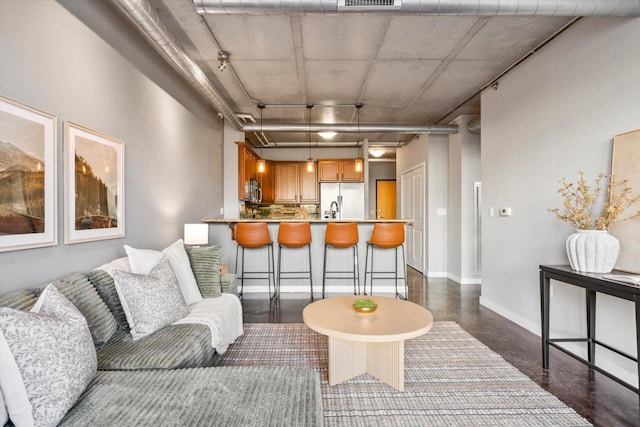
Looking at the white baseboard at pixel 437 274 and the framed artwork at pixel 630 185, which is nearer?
the framed artwork at pixel 630 185

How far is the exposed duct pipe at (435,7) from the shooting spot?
2.22m

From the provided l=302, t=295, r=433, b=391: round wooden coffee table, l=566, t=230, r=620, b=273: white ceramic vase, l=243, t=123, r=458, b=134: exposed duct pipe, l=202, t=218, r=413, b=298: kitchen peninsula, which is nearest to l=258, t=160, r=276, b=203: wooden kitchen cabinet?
l=243, t=123, r=458, b=134: exposed duct pipe

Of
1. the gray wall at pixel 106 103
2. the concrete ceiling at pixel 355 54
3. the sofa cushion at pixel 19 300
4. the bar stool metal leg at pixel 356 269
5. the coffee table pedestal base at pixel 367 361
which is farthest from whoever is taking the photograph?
the bar stool metal leg at pixel 356 269

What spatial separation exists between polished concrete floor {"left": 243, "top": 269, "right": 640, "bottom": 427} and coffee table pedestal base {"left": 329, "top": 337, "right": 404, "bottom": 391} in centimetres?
108

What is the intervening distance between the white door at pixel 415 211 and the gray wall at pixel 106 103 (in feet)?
14.3

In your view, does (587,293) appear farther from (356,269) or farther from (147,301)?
(147,301)

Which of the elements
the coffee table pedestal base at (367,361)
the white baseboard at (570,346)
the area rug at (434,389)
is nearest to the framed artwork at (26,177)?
the area rug at (434,389)

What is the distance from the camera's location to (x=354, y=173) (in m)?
7.51

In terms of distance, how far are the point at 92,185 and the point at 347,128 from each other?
12.8 ft

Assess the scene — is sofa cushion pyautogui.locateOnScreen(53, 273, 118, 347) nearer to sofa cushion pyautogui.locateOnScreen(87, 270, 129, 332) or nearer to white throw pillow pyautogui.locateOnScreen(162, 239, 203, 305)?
sofa cushion pyautogui.locateOnScreen(87, 270, 129, 332)

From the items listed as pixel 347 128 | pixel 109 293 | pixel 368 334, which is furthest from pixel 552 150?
pixel 109 293

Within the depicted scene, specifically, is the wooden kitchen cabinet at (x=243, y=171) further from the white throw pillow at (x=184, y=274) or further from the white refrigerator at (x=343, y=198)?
the white throw pillow at (x=184, y=274)

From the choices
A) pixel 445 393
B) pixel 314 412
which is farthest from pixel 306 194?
pixel 314 412

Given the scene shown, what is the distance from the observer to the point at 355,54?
339 centimetres
